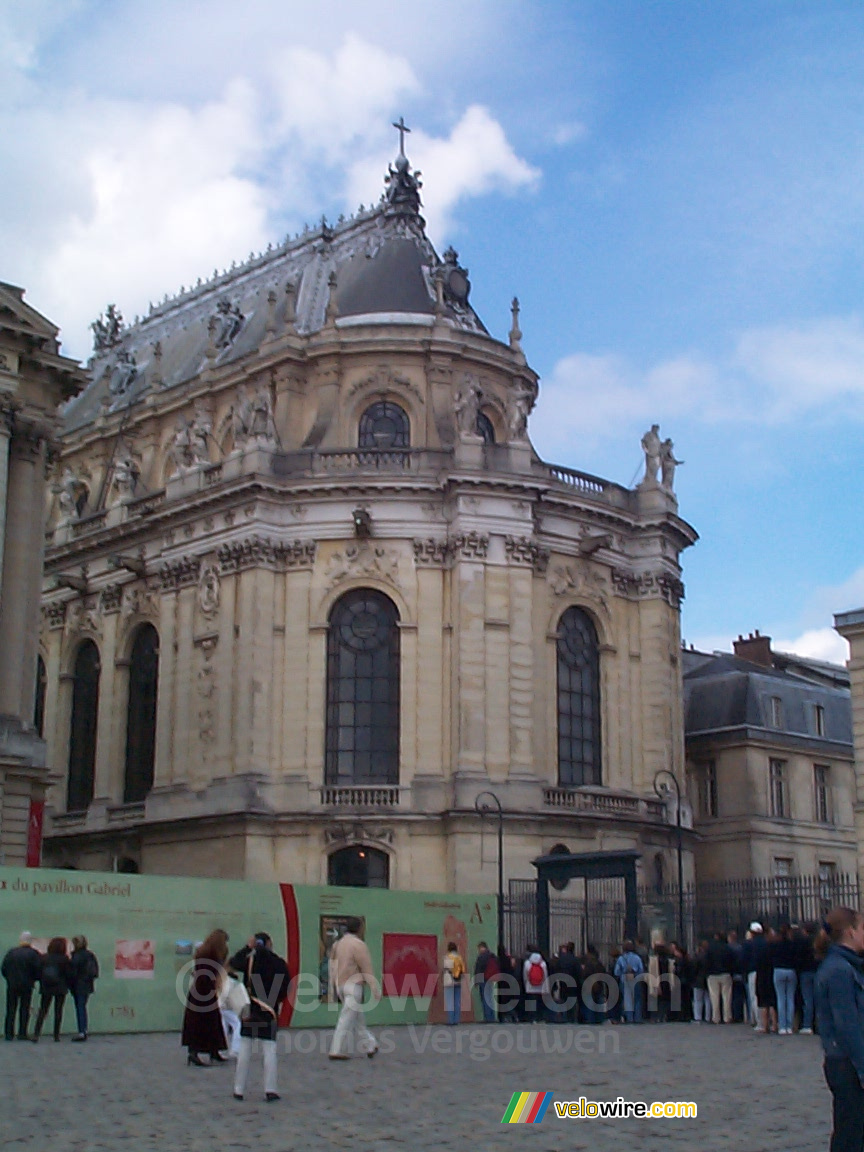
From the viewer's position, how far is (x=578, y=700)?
133ft

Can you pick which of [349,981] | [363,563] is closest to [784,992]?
[349,981]

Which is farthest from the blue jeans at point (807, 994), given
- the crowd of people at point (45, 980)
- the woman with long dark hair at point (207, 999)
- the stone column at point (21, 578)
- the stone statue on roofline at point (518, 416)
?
the stone statue on roofline at point (518, 416)

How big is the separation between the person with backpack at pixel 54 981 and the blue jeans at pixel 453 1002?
7.18 metres

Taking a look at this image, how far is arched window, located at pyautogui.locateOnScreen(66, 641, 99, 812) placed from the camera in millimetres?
44906

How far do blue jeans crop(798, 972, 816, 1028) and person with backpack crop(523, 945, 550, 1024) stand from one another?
202 inches

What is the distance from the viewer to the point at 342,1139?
11195 mm

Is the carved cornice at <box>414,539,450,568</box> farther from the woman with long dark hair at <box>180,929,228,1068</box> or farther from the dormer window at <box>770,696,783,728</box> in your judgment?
the woman with long dark hair at <box>180,929,228,1068</box>

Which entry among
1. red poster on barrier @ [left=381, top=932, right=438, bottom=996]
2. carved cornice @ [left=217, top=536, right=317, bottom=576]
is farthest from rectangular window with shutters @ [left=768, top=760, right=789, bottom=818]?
red poster on barrier @ [left=381, top=932, right=438, bottom=996]

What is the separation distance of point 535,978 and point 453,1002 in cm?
164

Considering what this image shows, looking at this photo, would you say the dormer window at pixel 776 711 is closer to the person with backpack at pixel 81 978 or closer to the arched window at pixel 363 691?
the arched window at pixel 363 691

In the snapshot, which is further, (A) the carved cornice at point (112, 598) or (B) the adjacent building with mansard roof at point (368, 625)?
(A) the carved cornice at point (112, 598)

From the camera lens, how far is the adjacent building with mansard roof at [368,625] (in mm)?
37375

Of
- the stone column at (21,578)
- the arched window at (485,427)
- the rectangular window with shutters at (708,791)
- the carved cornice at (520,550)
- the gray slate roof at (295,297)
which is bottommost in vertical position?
the rectangular window with shutters at (708,791)

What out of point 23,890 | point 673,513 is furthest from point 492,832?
point 23,890
